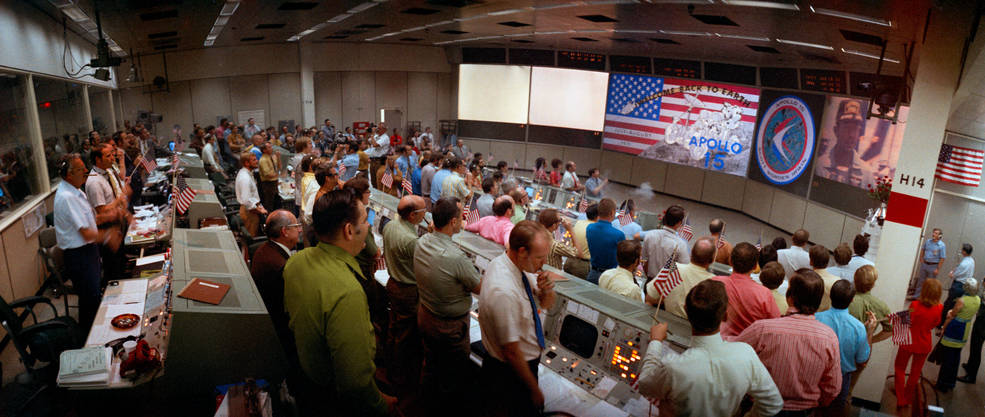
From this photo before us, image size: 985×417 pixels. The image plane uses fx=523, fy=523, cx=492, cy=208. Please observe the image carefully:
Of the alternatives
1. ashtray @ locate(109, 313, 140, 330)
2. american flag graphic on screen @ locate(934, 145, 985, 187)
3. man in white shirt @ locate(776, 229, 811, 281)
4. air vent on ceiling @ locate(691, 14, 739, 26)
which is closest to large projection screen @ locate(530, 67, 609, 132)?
air vent on ceiling @ locate(691, 14, 739, 26)

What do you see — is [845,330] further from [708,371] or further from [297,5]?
[297,5]

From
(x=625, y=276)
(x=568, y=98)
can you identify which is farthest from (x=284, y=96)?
(x=625, y=276)

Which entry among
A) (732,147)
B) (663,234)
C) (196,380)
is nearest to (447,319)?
(196,380)

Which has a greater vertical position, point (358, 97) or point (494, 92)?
point (494, 92)

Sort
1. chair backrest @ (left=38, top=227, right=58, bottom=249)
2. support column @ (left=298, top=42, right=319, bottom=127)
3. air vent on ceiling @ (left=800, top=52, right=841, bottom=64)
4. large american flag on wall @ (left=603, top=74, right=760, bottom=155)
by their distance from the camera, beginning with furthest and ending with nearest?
1. support column @ (left=298, top=42, right=319, bottom=127)
2. large american flag on wall @ (left=603, top=74, right=760, bottom=155)
3. air vent on ceiling @ (left=800, top=52, right=841, bottom=64)
4. chair backrest @ (left=38, top=227, right=58, bottom=249)

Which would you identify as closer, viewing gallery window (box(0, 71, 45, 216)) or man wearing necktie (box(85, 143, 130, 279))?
man wearing necktie (box(85, 143, 130, 279))

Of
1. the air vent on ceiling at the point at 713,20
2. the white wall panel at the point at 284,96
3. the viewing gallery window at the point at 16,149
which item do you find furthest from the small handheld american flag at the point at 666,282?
the white wall panel at the point at 284,96

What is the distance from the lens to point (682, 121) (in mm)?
14297

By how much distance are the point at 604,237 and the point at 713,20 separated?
12.9 ft

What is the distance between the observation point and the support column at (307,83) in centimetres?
1700

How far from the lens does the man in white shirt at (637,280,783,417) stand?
84.4 inches

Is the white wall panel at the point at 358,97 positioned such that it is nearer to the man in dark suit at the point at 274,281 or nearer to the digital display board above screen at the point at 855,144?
the digital display board above screen at the point at 855,144

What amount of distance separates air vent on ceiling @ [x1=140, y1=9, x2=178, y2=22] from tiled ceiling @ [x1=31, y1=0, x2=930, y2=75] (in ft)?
0.04

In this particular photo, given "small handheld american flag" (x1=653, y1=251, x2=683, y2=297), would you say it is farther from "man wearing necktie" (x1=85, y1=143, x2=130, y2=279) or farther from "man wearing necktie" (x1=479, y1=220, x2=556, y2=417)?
"man wearing necktie" (x1=85, y1=143, x2=130, y2=279)
